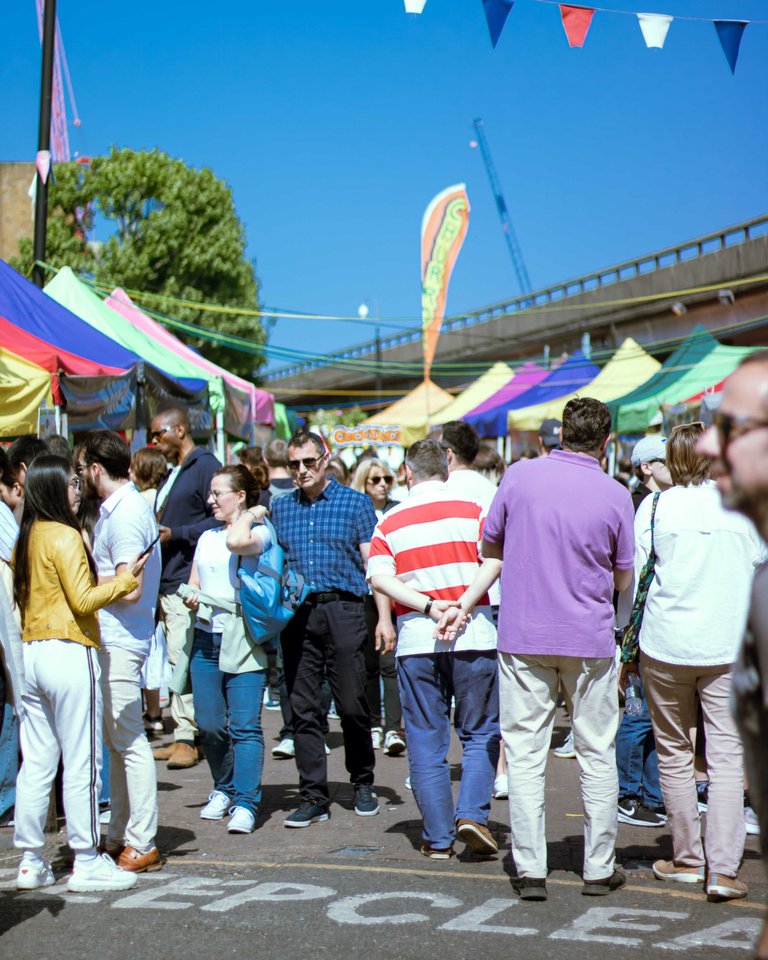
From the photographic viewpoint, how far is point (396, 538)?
616 cm

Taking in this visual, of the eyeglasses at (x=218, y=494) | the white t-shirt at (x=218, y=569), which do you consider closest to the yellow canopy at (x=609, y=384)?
the white t-shirt at (x=218, y=569)

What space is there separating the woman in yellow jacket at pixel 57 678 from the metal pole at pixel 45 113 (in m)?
8.39

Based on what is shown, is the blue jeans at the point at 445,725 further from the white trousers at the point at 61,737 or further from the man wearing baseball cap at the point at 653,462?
the man wearing baseball cap at the point at 653,462

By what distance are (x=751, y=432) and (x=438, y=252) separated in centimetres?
2550

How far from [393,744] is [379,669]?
69cm

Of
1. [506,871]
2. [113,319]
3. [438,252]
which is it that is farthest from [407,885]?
[438,252]

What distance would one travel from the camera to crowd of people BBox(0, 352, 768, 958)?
5.18 m

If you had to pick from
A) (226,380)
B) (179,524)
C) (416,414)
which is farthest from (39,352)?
(416,414)

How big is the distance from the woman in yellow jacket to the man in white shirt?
26 centimetres

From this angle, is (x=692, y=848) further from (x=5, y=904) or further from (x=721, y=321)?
(x=721, y=321)

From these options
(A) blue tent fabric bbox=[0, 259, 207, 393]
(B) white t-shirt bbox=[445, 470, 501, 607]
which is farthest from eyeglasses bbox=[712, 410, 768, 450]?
(A) blue tent fabric bbox=[0, 259, 207, 393]

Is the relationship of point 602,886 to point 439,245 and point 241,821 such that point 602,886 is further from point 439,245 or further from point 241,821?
point 439,245

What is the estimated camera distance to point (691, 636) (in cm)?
529

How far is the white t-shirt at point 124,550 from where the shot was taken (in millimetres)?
5699
